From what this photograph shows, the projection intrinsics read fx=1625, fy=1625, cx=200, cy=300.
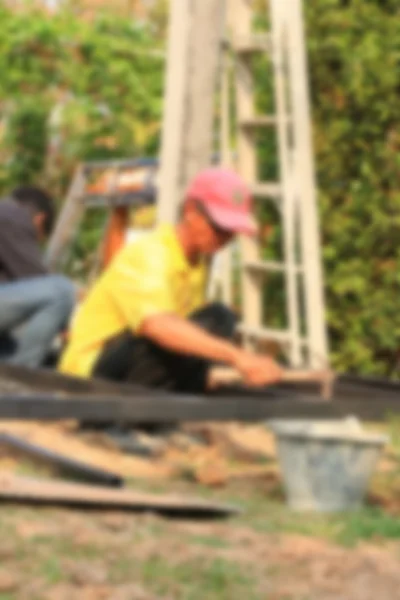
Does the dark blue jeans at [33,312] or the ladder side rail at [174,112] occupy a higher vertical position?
the ladder side rail at [174,112]


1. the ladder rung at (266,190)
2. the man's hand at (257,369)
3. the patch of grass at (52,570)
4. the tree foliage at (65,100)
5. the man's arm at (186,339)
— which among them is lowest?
the tree foliage at (65,100)

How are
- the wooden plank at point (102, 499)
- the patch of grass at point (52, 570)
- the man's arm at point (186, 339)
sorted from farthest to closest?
the man's arm at point (186, 339)
the wooden plank at point (102, 499)
the patch of grass at point (52, 570)

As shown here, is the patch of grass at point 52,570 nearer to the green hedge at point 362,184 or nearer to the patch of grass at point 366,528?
the patch of grass at point 366,528

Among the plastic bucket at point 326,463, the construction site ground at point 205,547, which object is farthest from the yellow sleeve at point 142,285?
the plastic bucket at point 326,463

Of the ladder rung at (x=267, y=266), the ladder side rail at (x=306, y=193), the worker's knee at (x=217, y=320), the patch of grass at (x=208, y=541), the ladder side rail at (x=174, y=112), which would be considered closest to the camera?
the patch of grass at (x=208, y=541)

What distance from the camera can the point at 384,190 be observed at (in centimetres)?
943

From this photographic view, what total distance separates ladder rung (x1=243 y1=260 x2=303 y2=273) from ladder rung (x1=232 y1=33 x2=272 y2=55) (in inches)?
51.6

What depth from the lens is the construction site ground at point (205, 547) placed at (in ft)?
11.9

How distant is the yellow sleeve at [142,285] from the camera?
6.92m

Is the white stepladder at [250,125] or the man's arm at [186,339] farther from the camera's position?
the white stepladder at [250,125]

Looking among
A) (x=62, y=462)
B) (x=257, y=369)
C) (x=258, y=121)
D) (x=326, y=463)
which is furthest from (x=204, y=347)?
→ (x=258, y=121)

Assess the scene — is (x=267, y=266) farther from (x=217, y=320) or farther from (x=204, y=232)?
(x=204, y=232)

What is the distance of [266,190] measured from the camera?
974cm

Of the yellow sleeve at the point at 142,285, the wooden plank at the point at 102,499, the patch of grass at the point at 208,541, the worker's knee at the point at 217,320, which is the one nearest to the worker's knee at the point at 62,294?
the worker's knee at the point at 217,320
